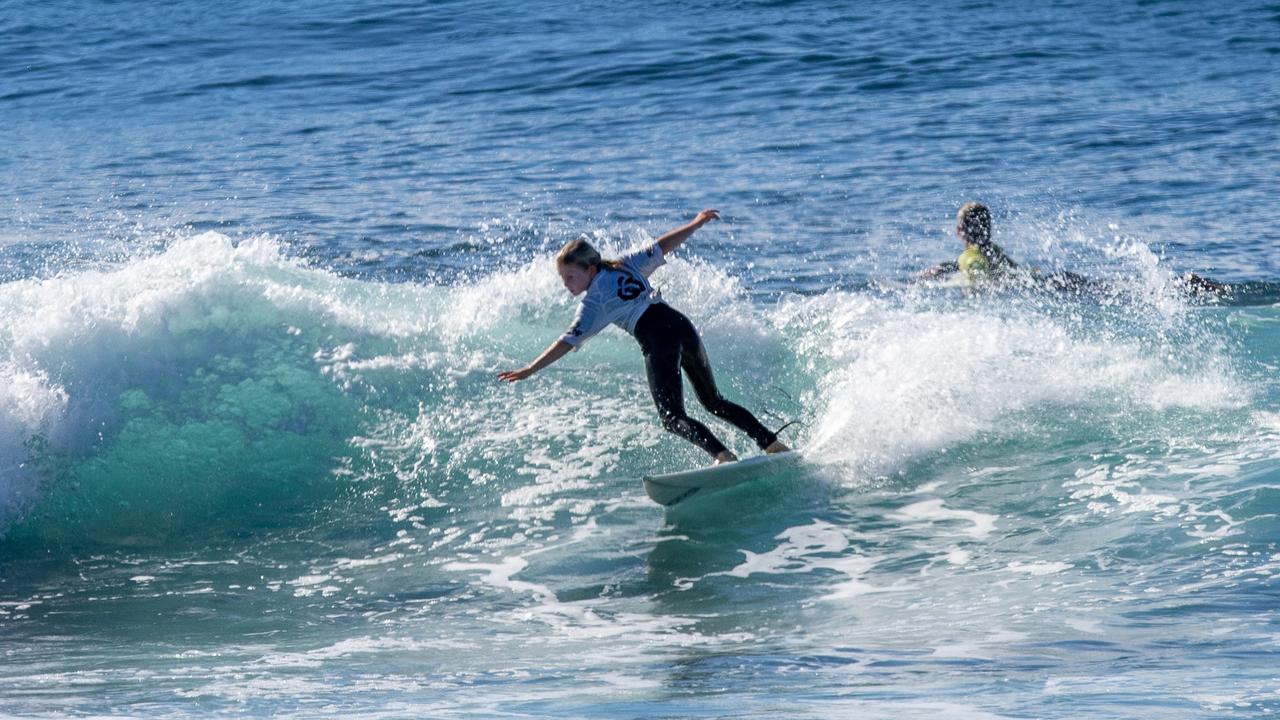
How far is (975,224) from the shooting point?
1246 centimetres

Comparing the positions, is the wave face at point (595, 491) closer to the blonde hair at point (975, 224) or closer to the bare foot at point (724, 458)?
the bare foot at point (724, 458)

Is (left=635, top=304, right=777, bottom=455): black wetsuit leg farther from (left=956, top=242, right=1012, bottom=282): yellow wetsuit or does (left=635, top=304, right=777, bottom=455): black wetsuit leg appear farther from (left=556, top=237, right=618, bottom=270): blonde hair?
(left=956, top=242, right=1012, bottom=282): yellow wetsuit

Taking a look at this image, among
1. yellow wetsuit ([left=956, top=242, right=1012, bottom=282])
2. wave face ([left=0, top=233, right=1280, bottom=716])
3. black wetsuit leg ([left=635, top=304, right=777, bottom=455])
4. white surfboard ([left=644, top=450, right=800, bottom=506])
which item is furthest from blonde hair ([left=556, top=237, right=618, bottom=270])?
yellow wetsuit ([left=956, top=242, right=1012, bottom=282])

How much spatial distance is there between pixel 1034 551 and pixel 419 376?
474 cm

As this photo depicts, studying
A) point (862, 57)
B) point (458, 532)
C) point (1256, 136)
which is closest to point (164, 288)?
point (458, 532)

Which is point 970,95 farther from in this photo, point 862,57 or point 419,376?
point 419,376

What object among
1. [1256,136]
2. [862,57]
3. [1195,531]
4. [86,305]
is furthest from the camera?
[862,57]

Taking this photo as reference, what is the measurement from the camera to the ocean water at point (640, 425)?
5.89m

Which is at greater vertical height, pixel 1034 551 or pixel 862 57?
pixel 862 57

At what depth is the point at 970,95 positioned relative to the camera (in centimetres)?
2145

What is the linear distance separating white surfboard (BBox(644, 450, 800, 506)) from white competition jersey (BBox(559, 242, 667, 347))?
33.9 inches

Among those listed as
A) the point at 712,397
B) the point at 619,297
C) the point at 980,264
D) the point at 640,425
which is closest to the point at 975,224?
the point at 980,264

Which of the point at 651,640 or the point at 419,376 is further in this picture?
the point at 419,376

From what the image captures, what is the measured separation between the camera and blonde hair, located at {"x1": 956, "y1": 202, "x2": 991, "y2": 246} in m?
12.4
